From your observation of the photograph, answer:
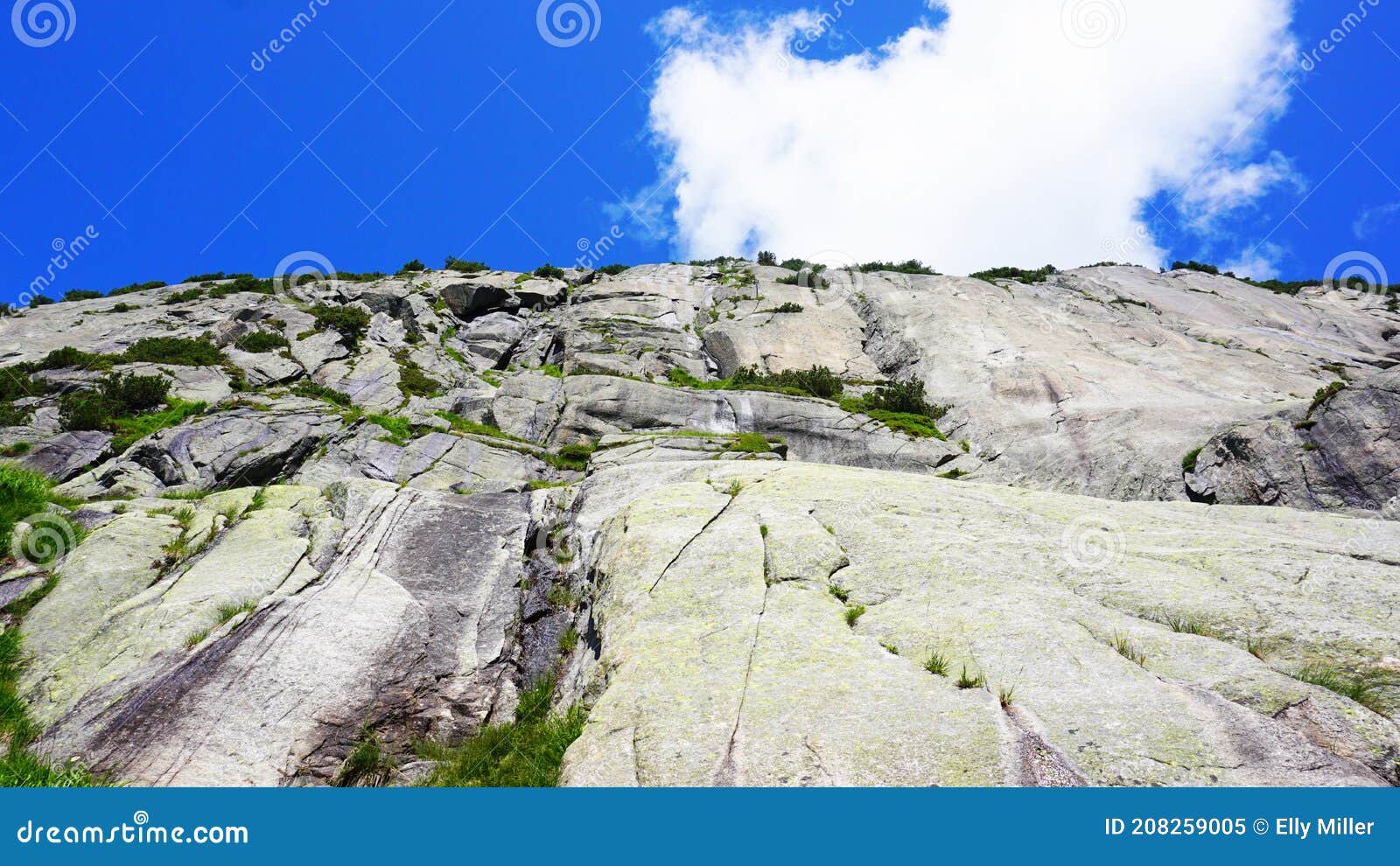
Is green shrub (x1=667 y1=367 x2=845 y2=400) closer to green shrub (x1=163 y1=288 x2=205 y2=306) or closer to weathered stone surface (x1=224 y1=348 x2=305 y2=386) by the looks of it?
weathered stone surface (x1=224 y1=348 x2=305 y2=386)

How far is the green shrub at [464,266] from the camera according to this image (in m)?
71.9

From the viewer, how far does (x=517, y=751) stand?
1138cm

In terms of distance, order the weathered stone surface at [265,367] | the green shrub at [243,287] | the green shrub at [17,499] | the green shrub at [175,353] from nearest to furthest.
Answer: the green shrub at [17,499]
the green shrub at [175,353]
the weathered stone surface at [265,367]
the green shrub at [243,287]

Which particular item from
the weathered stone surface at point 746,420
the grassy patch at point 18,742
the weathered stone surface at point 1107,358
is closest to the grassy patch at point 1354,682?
the weathered stone surface at point 1107,358

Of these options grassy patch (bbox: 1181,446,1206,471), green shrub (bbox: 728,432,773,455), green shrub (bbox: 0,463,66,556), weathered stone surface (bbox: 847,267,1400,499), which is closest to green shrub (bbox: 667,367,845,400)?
weathered stone surface (bbox: 847,267,1400,499)

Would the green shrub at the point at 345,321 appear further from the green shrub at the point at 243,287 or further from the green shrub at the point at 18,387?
the green shrub at the point at 18,387

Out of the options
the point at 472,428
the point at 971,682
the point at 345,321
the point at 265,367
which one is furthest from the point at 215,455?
the point at 971,682

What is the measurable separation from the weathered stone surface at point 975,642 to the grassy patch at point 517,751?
684mm

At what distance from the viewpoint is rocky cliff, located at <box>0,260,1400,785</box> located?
8867 mm

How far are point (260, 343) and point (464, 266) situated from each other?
28638 mm

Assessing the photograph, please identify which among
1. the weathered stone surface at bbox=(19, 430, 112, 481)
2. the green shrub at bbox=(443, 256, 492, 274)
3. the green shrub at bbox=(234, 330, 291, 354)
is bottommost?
the weathered stone surface at bbox=(19, 430, 112, 481)

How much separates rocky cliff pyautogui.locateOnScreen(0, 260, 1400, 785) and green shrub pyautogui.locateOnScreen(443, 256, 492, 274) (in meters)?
37.4

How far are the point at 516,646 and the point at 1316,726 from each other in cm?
1281

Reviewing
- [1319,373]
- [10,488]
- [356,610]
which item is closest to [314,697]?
[356,610]
